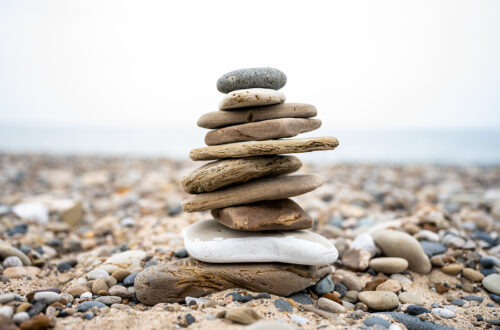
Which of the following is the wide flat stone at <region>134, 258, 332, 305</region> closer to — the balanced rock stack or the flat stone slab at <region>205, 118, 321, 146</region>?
the balanced rock stack

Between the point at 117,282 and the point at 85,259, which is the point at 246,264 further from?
the point at 85,259

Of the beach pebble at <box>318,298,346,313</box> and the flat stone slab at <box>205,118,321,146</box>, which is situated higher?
the flat stone slab at <box>205,118,321,146</box>

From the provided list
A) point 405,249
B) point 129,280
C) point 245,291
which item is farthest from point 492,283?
point 129,280

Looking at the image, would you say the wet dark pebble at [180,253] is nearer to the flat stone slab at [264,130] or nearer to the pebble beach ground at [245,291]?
the pebble beach ground at [245,291]

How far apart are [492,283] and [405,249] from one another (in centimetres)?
101

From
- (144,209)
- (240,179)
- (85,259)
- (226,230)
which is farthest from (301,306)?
(144,209)

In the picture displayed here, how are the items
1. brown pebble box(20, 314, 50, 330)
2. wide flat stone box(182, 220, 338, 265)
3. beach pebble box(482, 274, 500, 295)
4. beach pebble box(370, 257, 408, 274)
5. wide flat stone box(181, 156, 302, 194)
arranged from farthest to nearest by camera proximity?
beach pebble box(370, 257, 408, 274), beach pebble box(482, 274, 500, 295), wide flat stone box(181, 156, 302, 194), wide flat stone box(182, 220, 338, 265), brown pebble box(20, 314, 50, 330)

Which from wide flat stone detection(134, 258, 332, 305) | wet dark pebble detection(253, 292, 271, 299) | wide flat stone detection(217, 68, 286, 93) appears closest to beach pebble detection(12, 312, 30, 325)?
wide flat stone detection(134, 258, 332, 305)

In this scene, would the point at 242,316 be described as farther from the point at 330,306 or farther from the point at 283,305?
the point at 330,306

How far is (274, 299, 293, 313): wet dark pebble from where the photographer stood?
3.11 meters

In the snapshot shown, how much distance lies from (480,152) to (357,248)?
32921mm

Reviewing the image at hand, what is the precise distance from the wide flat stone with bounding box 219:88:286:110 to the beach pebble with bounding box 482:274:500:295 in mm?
3416

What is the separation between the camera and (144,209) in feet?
24.0

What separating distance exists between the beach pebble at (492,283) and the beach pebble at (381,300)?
4.51ft
